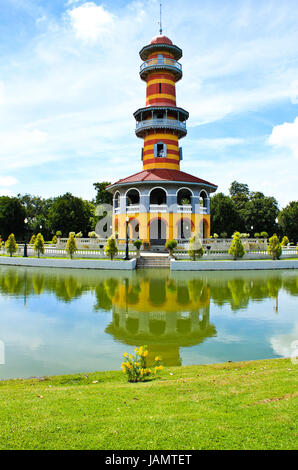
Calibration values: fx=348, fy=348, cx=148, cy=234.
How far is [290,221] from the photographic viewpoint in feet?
193

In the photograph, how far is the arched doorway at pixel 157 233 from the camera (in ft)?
120

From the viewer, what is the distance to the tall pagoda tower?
119 ft

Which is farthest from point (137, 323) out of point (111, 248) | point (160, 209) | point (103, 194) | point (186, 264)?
point (103, 194)

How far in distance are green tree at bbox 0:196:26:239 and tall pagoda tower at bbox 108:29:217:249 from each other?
24.9m

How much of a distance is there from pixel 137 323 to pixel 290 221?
178ft

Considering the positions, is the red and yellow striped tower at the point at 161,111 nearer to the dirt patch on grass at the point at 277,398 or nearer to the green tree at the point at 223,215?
the green tree at the point at 223,215

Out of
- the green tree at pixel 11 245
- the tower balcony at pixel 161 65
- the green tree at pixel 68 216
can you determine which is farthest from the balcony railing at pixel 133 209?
the green tree at pixel 68 216

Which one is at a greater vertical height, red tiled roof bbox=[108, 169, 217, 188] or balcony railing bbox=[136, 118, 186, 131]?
balcony railing bbox=[136, 118, 186, 131]

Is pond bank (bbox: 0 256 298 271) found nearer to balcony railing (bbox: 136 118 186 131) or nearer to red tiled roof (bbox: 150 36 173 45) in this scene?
balcony railing (bbox: 136 118 186 131)

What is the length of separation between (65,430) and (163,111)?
39.1 meters

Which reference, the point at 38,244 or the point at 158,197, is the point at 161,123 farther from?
the point at 38,244

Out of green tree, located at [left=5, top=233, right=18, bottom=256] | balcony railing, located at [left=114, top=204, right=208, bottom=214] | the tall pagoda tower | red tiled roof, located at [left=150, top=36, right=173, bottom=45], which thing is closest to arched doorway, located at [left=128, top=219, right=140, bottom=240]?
the tall pagoda tower
